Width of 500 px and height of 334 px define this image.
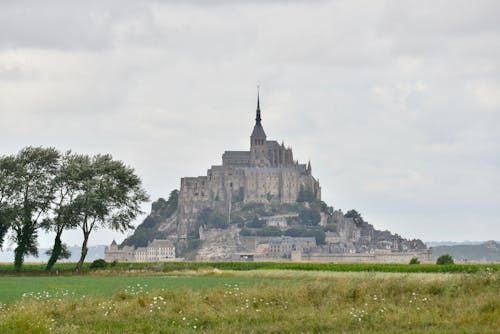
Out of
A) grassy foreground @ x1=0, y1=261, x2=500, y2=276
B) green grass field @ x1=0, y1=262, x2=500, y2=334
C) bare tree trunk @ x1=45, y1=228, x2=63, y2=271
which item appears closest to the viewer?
green grass field @ x1=0, y1=262, x2=500, y2=334

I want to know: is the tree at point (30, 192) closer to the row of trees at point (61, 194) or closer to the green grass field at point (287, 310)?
the row of trees at point (61, 194)

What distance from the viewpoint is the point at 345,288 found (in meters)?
27.4

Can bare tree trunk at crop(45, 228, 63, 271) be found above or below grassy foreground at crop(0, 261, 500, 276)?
above

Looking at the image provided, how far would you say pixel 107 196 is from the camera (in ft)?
199

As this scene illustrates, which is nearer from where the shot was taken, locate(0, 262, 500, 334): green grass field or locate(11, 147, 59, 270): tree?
locate(0, 262, 500, 334): green grass field

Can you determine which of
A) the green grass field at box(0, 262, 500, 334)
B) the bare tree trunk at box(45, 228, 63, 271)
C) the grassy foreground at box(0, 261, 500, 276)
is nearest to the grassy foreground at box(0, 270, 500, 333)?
the green grass field at box(0, 262, 500, 334)

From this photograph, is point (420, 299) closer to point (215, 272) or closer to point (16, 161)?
point (215, 272)

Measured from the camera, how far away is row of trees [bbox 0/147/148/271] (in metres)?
60.0

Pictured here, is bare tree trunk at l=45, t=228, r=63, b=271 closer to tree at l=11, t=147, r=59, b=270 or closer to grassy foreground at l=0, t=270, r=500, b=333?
tree at l=11, t=147, r=59, b=270

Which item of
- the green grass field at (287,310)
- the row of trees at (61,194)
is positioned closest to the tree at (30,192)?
the row of trees at (61,194)

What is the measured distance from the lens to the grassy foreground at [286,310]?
76.5 ft

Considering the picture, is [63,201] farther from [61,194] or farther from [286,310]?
[286,310]

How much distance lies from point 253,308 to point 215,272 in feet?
81.4

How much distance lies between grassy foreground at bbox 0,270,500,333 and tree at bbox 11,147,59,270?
32.3 m
